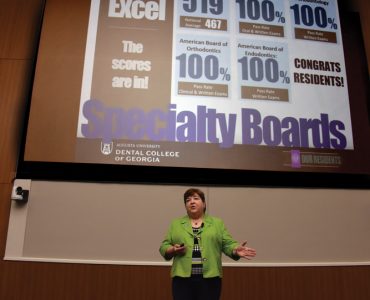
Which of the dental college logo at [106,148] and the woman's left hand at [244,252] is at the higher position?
the dental college logo at [106,148]

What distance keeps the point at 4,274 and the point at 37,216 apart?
0.35 m

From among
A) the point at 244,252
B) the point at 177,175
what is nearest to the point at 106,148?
the point at 177,175

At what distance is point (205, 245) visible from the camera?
1444mm

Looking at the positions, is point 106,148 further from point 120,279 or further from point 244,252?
point 244,252

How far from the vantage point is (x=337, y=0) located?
2.33 metres

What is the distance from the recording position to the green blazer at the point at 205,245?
1.43 m

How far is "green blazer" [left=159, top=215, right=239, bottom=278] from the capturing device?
1433 millimetres

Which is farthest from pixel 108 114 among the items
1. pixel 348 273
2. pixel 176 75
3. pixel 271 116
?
pixel 348 273

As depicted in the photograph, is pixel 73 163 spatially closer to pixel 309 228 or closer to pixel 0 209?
pixel 0 209

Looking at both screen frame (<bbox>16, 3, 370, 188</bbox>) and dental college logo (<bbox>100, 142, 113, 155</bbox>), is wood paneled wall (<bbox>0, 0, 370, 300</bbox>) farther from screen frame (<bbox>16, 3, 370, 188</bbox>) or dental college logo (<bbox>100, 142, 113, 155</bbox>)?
dental college logo (<bbox>100, 142, 113, 155</bbox>)

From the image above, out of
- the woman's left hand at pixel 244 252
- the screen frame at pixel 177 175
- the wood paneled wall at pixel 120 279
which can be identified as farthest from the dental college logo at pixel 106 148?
the woman's left hand at pixel 244 252

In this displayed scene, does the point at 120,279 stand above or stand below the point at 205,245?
below

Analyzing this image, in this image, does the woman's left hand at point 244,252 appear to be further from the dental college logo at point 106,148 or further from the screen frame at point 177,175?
the dental college logo at point 106,148

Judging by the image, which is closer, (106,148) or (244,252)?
(244,252)
